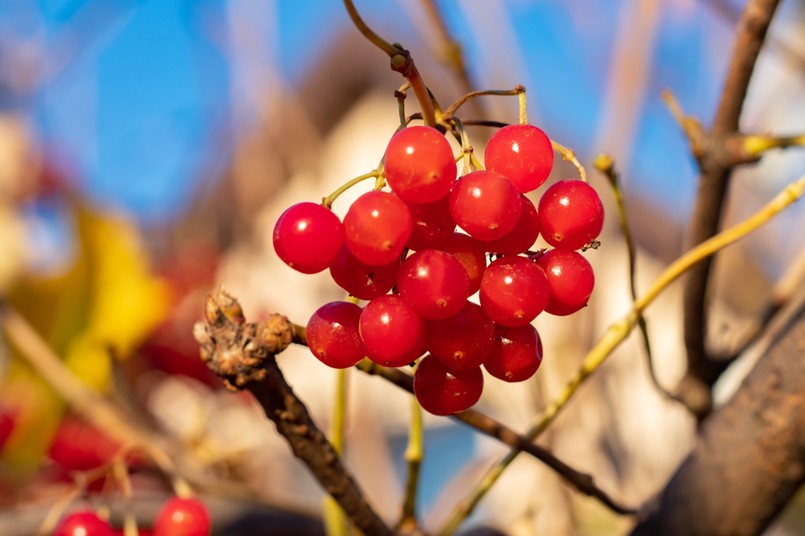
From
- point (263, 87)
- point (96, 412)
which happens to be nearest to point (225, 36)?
point (263, 87)

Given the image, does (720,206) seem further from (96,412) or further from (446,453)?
(446,453)

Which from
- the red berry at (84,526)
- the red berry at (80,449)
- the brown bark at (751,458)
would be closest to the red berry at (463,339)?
the brown bark at (751,458)

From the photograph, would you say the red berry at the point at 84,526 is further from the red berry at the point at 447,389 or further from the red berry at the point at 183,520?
the red berry at the point at 447,389

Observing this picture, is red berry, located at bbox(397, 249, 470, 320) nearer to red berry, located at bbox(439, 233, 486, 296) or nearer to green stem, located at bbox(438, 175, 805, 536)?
red berry, located at bbox(439, 233, 486, 296)

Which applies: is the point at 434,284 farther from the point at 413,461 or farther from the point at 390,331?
the point at 413,461

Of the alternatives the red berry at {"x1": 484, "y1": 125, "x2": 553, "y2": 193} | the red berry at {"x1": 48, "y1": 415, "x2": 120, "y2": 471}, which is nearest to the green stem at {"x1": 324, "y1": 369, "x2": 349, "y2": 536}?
the red berry at {"x1": 484, "y1": 125, "x2": 553, "y2": 193}

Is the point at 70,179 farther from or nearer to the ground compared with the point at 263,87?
nearer to the ground

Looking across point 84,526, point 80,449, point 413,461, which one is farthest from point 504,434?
point 80,449

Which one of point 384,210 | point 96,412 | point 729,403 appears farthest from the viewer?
point 96,412
